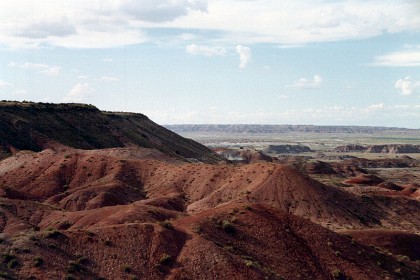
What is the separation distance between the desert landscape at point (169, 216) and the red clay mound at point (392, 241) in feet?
0.41

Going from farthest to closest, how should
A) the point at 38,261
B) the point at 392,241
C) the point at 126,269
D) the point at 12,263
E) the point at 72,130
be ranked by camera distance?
the point at 72,130, the point at 392,241, the point at 126,269, the point at 38,261, the point at 12,263

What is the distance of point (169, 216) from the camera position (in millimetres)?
45500

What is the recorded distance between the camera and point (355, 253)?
37562 millimetres

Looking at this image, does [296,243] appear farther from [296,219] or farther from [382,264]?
[382,264]

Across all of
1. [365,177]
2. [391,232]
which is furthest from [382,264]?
[365,177]

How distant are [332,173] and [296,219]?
339 feet

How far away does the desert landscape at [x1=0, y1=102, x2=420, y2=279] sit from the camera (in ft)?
103

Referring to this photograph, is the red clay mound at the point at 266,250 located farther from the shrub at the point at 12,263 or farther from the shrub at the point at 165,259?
the shrub at the point at 12,263

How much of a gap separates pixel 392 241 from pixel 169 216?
20549mm

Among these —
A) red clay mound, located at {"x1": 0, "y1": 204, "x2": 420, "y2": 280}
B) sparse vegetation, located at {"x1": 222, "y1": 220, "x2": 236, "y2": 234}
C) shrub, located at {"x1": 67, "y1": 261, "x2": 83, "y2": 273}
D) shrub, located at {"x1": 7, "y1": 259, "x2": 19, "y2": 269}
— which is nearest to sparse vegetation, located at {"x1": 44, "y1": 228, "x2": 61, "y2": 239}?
red clay mound, located at {"x1": 0, "y1": 204, "x2": 420, "y2": 280}

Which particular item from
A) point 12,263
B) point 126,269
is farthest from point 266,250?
point 12,263

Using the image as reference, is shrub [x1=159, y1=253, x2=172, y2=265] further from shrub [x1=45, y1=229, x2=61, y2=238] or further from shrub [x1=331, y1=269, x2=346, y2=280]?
shrub [x1=331, y1=269, x2=346, y2=280]

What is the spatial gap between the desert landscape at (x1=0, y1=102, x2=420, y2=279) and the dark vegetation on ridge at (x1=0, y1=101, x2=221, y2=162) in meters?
0.43

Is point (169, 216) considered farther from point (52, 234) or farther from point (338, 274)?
point (338, 274)
